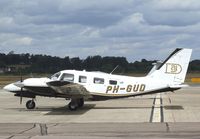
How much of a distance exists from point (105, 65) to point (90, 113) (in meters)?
41.6

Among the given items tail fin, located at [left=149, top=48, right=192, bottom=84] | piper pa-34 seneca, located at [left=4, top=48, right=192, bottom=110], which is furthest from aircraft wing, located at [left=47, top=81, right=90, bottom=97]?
tail fin, located at [left=149, top=48, right=192, bottom=84]

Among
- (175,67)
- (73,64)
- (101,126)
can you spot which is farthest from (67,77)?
(73,64)

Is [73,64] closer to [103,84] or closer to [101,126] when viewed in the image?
[103,84]

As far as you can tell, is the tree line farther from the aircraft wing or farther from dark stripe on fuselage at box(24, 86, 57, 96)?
the aircraft wing

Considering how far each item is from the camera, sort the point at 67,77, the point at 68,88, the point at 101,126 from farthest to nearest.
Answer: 1. the point at 67,77
2. the point at 68,88
3. the point at 101,126

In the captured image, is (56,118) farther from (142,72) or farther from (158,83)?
(142,72)

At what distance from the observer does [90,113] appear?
23.3 meters

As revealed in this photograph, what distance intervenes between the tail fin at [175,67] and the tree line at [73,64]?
20.2 feet

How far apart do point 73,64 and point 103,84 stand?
31.5 m

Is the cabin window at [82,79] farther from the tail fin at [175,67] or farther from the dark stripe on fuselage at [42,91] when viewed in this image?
the tail fin at [175,67]

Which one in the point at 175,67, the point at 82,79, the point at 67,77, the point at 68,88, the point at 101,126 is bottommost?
the point at 101,126

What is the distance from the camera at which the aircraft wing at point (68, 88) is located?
78.7ft

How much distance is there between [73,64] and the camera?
57000 millimetres

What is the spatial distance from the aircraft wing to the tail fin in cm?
431
